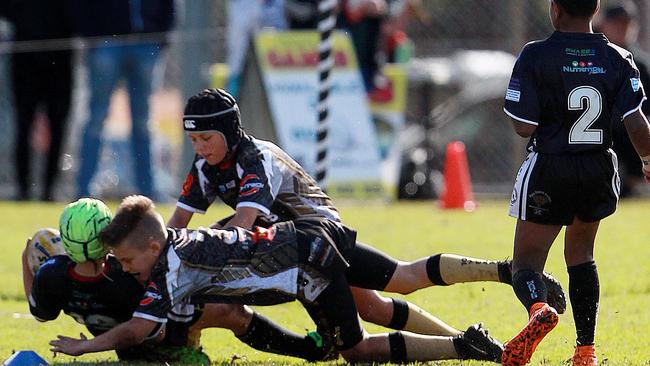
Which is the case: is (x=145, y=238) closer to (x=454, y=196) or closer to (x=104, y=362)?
(x=104, y=362)

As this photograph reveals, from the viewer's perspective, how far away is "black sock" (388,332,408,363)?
5883 millimetres

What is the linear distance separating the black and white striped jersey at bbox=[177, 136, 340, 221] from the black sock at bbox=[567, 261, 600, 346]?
3.81ft

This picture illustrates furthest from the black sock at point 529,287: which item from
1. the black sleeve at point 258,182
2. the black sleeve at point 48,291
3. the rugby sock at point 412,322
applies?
the black sleeve at point 48,291

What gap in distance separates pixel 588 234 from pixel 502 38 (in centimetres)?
1229

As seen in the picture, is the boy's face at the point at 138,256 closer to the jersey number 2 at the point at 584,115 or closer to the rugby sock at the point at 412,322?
the rugby sock at the point at 412,322

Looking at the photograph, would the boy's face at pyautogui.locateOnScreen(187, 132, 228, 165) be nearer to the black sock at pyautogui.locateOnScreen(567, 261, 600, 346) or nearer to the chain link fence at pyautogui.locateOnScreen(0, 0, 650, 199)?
the black sock at pyautogui.locateOnScreen(567, 261, 600, 346)

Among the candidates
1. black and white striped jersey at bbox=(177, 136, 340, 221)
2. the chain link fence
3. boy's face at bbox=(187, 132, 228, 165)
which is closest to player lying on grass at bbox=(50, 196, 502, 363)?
black and white striped jersey at bbox=(177, 136, 340, 221)

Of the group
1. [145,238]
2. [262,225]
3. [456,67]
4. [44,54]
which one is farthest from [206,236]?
[456,67]

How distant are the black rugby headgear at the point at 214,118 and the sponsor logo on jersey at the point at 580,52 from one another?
162 cm

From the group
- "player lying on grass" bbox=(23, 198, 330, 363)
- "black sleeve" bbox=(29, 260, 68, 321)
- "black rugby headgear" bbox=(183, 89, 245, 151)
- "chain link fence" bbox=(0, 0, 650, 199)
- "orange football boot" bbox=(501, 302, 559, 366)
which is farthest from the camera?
"chain link fence" bbox=(0, 0, 650, 199)

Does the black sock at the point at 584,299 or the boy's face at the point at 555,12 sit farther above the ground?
the boy's face at the point at 555,12

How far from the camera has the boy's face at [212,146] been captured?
6.07m

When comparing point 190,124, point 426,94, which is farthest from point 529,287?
point 426,94

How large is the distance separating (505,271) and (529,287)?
27.7 inches
